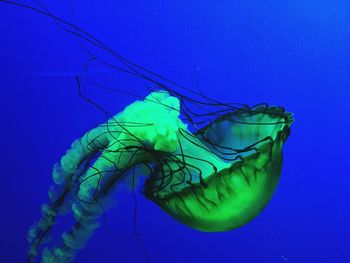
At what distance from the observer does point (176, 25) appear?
3.52m

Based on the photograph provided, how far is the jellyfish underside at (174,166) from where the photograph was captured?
2184mm

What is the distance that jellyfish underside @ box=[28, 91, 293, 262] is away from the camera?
7.16ft

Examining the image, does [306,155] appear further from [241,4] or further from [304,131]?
[241,4]

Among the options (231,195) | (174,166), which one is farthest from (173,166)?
(231,195)

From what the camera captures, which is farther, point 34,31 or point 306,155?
point 306,155

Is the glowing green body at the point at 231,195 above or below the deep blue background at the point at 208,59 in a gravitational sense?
below

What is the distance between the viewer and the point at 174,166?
2559 mm

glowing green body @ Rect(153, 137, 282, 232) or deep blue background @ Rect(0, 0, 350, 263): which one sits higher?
deep blue background @ Rect(0, 0, 350, 263)

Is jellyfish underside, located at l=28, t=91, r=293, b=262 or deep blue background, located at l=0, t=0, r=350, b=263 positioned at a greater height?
deep blue background, located at l=0, t=0, r=350, b=263

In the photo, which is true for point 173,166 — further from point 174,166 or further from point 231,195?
point 231,195

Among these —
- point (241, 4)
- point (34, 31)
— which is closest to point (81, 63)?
point (34, 31)

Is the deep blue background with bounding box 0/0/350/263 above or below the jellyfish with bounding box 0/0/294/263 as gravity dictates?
above

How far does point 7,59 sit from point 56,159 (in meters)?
0.94

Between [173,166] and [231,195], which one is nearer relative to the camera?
[231,195]
